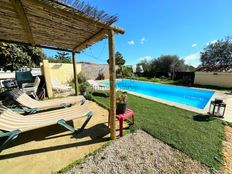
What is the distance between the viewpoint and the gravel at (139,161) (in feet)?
7.54

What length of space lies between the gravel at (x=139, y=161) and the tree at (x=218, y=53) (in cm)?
3122

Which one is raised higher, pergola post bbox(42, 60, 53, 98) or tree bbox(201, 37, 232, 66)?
tree bbox(201, 37, 232, 66)

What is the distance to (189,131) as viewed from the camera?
3.67 m

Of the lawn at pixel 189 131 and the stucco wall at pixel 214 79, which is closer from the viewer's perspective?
the lawn at pixel 189 131

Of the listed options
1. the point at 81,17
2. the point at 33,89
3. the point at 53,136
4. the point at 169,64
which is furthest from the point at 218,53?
the point at 53,136

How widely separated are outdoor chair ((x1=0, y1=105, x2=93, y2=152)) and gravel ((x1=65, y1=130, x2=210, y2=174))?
102 centimetres

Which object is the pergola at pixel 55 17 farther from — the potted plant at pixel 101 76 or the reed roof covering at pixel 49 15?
the potted plant at pixel 101 76

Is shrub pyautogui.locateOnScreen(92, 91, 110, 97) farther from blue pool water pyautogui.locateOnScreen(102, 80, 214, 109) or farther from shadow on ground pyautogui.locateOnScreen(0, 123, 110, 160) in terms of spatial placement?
blue pool water pyautogui.locateOnScreen(102, 80, 214, 109)

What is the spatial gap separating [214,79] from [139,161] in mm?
16615

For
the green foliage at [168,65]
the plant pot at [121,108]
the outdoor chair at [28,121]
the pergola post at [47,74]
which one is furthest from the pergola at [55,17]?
the green foliage at [168,65]

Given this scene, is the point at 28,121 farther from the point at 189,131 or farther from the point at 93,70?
the point at 93,70

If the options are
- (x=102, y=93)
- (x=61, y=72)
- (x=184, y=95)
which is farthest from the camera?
(x=61, y=72)

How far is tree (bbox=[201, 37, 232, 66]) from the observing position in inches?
964

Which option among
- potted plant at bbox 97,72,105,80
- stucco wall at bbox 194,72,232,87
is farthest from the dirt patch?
potted plant at bbox 97,72,105,80
